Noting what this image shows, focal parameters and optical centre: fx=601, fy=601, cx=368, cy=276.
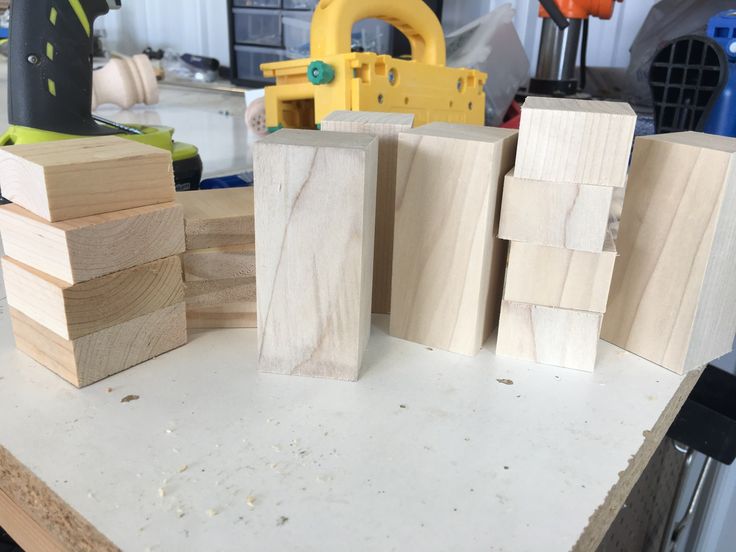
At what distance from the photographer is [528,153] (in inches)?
19.1

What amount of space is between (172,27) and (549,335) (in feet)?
8.99

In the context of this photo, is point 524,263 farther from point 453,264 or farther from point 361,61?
point 361,61

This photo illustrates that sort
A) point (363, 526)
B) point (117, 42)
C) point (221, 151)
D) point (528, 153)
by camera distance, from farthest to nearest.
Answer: point (117, 42) < point (221, 151) < point (528, 153) < point (363, 526)

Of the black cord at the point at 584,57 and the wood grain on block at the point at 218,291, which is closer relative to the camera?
the wood grain on block at the point at 218,291

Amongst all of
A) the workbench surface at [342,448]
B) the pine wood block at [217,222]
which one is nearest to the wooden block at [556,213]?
the workbench surface at [342,448]

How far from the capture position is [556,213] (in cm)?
49

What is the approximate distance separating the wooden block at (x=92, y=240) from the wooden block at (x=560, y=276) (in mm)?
293

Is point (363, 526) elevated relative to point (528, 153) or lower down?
lower down

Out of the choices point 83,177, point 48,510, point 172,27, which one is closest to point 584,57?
point 83,177

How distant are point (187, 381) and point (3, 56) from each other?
240cm

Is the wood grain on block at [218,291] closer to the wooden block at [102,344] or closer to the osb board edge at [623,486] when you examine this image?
the wooden block at [102,344]

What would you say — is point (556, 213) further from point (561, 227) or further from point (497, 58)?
point (497, 58)

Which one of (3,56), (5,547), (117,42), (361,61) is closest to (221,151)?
(361,61)

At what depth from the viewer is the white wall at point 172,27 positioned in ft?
8.34
